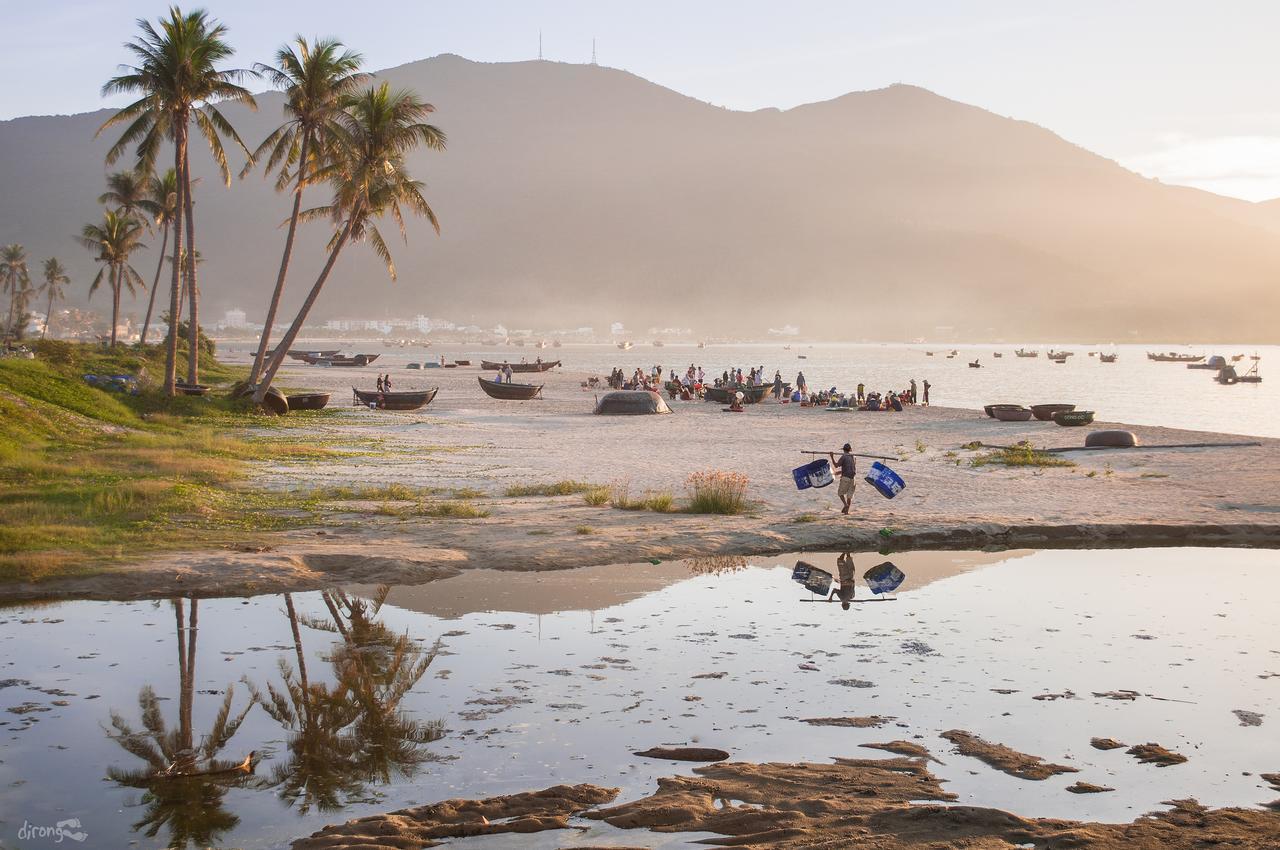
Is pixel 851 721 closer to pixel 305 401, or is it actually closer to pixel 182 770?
pixel 182 770

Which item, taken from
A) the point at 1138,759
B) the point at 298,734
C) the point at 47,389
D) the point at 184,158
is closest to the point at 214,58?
the point at 184,158

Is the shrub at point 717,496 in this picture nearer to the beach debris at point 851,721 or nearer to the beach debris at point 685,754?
the beach debris at point 851,721

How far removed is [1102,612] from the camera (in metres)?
13.0

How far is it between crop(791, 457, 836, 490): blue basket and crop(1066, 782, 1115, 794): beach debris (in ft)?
40.2

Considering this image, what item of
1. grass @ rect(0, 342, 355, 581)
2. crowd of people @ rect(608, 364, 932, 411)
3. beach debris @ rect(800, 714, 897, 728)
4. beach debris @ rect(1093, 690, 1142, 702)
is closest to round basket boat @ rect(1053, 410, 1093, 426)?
crowd of people @ rect(608, 364, 932, 411)

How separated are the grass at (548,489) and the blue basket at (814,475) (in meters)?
4.71

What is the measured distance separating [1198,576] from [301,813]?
521 inches

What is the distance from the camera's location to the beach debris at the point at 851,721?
878cm

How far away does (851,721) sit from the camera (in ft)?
29.1

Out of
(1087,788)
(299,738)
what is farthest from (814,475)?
(299,738)

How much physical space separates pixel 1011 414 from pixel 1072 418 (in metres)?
4.56

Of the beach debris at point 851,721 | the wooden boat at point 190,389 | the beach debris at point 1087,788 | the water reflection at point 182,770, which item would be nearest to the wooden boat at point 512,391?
the wooden boat at point 190,389

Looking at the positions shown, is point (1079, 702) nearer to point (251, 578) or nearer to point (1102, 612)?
point (1102, 612)

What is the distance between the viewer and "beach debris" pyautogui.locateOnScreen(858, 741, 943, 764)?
800 centimetres
